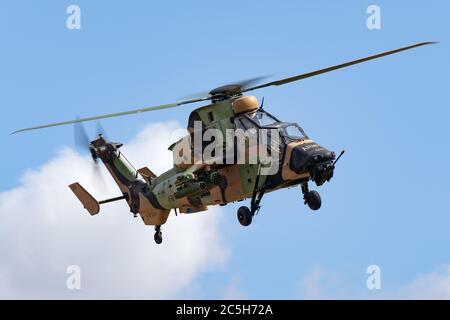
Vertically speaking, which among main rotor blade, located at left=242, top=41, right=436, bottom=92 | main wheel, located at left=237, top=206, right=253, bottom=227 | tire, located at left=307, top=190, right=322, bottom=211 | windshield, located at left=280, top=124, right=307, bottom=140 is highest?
main rotor blade, located at left=242, top=41, right=436, bottom=92

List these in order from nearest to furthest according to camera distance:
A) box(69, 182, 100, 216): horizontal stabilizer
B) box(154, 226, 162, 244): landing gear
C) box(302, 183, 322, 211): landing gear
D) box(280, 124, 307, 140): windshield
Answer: box(280, 124, 307, 140): windshield < box(302, 183, 322, 211): landing gear < box(154, 226, 162, 244): landing gear < box(69, 182, 100, 216): horizontal stabilizer

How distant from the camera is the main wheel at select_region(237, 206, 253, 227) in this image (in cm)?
3077

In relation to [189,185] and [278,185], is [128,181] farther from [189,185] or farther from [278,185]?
[278,185]

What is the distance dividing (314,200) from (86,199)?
11.8m

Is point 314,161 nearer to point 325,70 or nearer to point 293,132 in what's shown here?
point 293,132

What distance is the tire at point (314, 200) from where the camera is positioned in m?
31.2

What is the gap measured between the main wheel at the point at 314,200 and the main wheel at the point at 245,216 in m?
2.37

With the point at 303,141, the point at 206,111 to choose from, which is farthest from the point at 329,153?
the point at 206,111

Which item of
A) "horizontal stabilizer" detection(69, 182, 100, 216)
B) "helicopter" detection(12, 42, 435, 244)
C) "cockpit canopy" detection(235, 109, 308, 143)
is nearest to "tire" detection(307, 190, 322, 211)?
"helicopter" detection(12, 42, 435, 244)

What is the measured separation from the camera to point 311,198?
3139cm

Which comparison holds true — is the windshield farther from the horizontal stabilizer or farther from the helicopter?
the horizontal stabilizer

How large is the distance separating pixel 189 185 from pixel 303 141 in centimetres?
531

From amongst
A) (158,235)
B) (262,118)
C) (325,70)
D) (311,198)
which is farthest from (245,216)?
A: (158,235)

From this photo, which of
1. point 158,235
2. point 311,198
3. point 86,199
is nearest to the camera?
point 311,198
